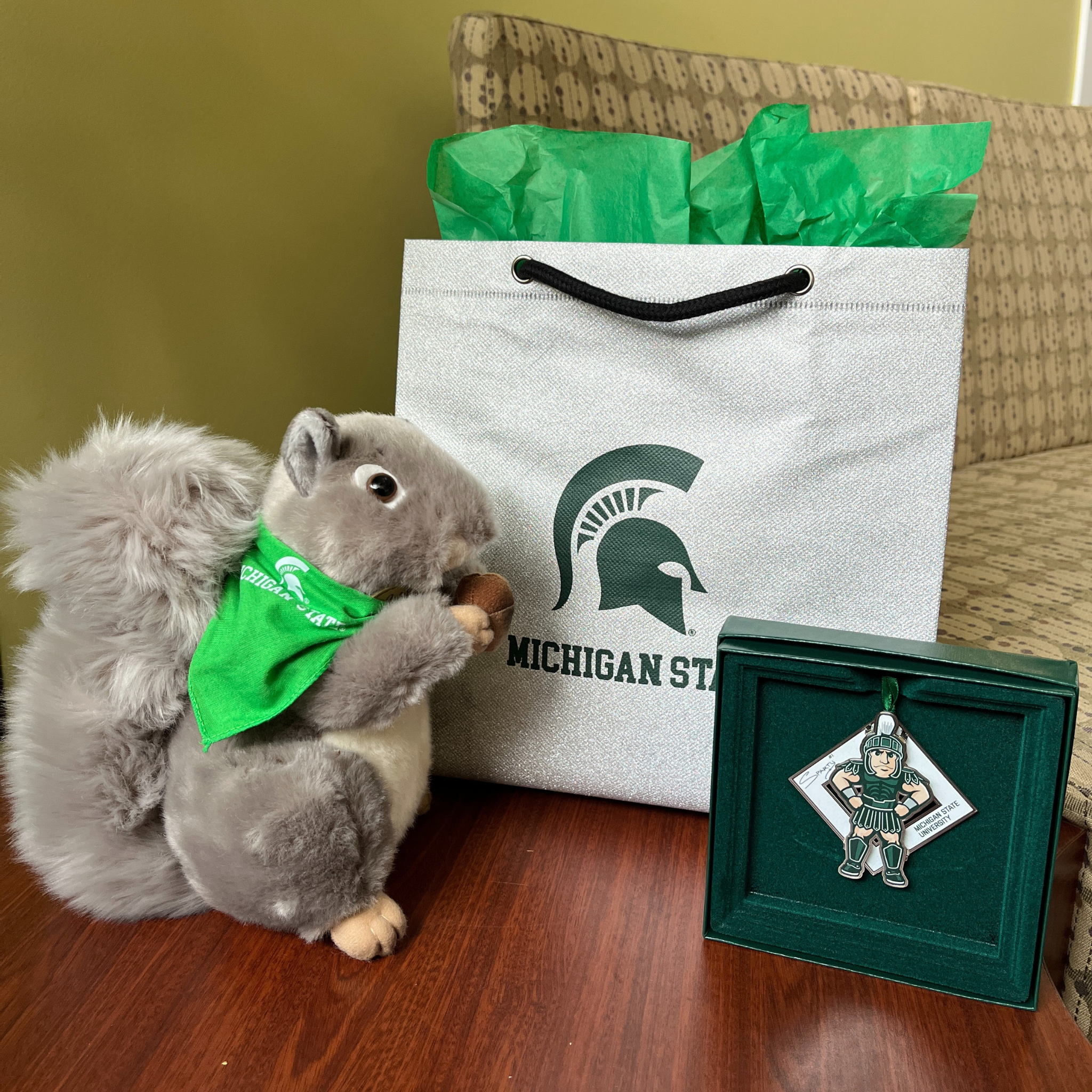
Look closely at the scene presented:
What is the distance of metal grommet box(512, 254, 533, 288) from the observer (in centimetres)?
58

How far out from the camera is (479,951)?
50 cm

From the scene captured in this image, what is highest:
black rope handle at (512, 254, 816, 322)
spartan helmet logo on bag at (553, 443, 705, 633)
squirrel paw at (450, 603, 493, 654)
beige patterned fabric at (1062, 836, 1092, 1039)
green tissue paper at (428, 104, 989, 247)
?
green tissue paper at (428, 104, 989, 247)

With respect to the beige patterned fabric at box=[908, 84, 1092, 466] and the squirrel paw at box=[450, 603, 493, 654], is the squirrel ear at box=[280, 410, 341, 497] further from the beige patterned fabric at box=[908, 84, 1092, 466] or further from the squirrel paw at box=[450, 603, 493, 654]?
the beige patterned fabric at box=[908, 84, 1092, 466]

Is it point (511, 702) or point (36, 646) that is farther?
point (511, 702)

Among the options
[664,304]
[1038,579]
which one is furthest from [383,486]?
[1038,579]

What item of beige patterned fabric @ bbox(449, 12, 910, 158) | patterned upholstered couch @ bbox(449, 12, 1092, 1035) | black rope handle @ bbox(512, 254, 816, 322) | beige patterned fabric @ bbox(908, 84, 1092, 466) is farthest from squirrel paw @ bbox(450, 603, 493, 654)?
beige patterned fabric @ bbox(908, 84, 1092, 466)

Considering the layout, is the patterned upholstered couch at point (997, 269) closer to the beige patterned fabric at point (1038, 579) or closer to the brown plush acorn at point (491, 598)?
the beige patterned fabric at point (1038, 579)

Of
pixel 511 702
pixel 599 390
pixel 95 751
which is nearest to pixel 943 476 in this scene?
pixel 599 390

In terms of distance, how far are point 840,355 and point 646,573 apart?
Answer: 190 millimetres

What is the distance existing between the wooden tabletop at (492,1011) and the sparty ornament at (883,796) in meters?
0.08

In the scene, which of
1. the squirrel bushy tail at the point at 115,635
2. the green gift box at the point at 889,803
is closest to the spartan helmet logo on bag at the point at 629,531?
the green gift box at the point at 889,803

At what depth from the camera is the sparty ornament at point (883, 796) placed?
1.49ft

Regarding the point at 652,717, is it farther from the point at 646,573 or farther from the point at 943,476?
the point at 943,476

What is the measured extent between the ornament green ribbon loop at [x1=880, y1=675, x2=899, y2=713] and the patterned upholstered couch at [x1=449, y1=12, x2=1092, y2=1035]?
0.62ft
